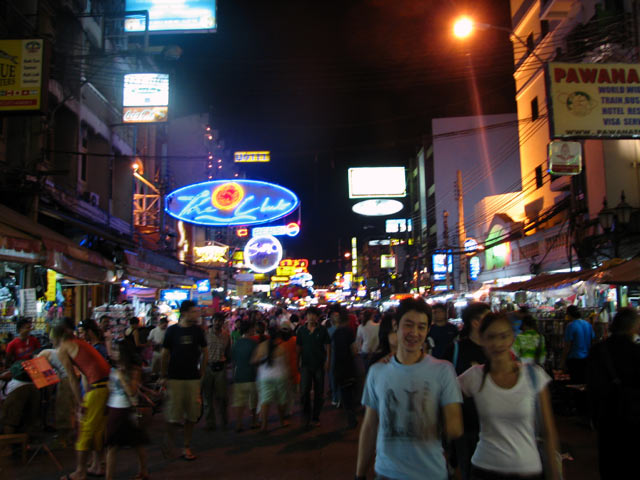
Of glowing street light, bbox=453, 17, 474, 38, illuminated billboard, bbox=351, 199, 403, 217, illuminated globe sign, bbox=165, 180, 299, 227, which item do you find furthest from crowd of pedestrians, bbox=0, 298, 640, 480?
illuminated billboard, bbox=351, 199, 403, 217

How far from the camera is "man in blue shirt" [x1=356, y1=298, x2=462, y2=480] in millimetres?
3096

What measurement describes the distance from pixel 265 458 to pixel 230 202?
363 inches

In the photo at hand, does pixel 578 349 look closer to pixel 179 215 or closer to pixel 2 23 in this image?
pixel 179 215

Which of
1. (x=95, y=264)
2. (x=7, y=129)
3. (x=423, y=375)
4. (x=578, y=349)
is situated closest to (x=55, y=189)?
(x=7, y=129)

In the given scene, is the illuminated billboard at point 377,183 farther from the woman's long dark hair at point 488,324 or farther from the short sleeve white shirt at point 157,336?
the woman's long dark hair at point 488,324

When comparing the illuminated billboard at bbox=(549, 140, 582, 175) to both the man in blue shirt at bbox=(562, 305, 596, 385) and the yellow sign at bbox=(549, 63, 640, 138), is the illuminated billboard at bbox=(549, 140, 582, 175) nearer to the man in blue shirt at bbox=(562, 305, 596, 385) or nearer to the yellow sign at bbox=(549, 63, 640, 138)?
the yellow sign at bbox=(549, 63, 640, 138)

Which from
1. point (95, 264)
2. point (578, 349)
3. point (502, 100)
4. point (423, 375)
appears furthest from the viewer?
point (502, 100)

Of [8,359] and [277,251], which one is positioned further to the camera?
[277,251]

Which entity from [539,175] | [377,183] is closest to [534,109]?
[539,175]

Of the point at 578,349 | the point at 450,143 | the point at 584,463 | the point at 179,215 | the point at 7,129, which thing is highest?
the point at 450,143

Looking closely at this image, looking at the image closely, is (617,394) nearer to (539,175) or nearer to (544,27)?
(539,175)

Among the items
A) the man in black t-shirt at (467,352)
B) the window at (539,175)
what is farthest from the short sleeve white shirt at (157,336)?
the window at (539,175)

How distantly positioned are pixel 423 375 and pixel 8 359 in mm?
8602

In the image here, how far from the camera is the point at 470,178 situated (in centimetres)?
5284
